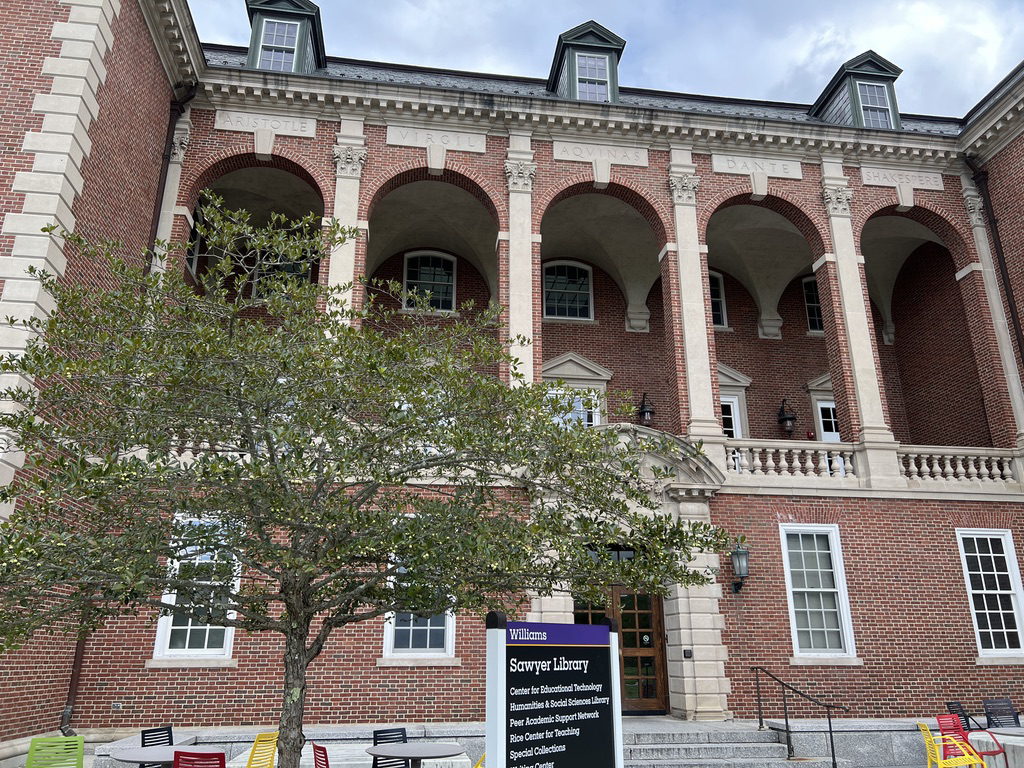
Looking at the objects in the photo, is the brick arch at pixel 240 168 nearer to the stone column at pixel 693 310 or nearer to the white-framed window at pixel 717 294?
the stone column at pixel 693 310

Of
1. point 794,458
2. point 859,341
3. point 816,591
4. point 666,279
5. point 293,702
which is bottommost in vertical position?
point 293,702

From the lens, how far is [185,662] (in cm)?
1220

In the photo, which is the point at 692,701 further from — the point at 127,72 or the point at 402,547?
the point at 127,72

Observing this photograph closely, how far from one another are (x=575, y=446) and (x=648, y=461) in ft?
25.3

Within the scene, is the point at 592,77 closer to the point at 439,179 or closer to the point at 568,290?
the point at 439,179

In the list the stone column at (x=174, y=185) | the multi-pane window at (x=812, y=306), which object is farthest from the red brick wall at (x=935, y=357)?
the stone column at (x=174, y=185)

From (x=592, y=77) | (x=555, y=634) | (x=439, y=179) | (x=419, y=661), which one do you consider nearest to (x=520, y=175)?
(x=439, y=179)

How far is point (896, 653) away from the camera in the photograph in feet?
45.4

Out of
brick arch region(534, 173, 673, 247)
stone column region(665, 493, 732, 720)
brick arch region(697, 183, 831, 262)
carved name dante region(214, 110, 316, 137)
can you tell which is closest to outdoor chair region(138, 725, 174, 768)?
stone column region(665, 493, 732, 720)

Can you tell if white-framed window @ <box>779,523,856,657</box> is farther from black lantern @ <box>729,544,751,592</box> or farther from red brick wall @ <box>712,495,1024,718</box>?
black lantern @ <box>729,544,751,592</box>

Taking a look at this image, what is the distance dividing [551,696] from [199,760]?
4348mm

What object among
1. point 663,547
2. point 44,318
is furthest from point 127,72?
point 663,547

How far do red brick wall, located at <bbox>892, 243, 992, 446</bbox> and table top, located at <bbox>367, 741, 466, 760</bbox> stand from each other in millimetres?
14392

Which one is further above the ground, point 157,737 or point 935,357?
point 935,357
